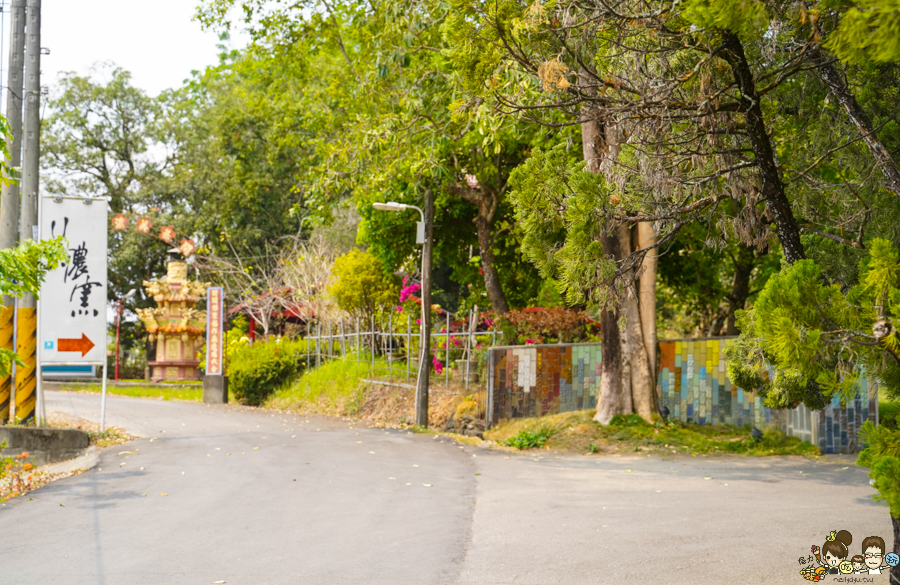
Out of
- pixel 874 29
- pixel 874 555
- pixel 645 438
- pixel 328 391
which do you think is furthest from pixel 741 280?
pixel 874 29

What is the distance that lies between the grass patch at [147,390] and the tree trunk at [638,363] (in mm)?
17048

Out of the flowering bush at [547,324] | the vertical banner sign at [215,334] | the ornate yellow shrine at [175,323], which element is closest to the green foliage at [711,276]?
the flowering bush at [547,324]

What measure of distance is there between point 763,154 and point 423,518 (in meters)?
4.62

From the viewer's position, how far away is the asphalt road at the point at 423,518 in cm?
587

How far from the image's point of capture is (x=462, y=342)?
1923 centimetres

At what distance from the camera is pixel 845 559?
5.34 metres

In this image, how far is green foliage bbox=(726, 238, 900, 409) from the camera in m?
3.49

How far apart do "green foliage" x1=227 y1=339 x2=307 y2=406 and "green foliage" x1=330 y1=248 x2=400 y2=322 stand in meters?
2.80

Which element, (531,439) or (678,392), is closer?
(531,439)

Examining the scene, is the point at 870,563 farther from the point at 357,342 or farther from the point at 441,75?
the point at 357,342

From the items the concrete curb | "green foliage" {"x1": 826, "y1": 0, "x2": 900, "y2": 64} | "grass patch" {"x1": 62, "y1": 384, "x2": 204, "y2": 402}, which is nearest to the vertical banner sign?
"grass patch" {"x1": 62, "y1": 384, "x2": 204, "y2": 402}

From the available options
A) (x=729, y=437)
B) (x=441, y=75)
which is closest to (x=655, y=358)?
(x=729, y=437)

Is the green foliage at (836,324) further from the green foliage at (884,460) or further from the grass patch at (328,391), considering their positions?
the grass patch at (328,391)

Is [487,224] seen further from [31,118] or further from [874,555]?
[874,555]
